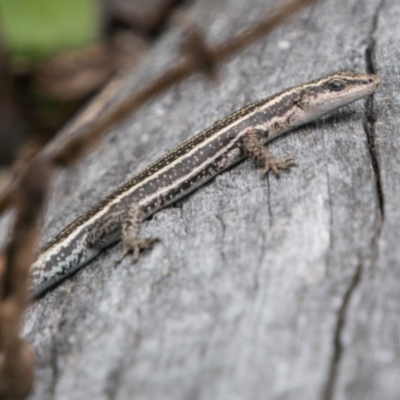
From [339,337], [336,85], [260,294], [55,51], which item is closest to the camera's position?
[339,337]

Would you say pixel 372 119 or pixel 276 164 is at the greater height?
pixel 372 119

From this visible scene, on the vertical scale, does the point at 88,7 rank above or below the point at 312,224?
above

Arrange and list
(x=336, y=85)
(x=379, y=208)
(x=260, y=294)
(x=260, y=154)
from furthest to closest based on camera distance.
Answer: (x=336, y=85) < (x=260, y=154) < (x=379, y=208) < (x=260, y=294)

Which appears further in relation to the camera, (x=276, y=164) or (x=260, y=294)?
(x=276, y=164)

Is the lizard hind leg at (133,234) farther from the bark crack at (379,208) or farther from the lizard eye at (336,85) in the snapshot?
the lizard eye at (336,85)

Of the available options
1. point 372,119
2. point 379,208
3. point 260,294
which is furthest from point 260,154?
point 260,294

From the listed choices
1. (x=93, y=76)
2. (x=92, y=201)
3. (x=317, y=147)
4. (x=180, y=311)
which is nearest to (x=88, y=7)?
(x=93, y=76)

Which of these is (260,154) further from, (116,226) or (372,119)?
(116,226)

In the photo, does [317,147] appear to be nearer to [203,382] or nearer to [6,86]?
[203,382]
